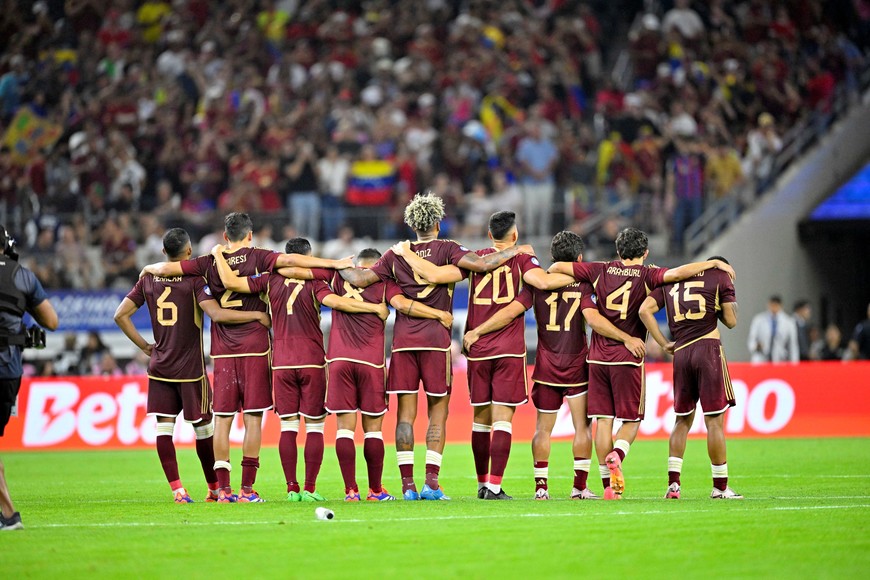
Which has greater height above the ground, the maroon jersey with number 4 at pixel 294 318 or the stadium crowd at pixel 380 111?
the stadium crowd at pixel 380 111

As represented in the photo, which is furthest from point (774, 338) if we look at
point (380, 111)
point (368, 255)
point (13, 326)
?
point (13, 326)

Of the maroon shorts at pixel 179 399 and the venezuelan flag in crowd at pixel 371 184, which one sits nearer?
the maroon shorts at pixel 179 399

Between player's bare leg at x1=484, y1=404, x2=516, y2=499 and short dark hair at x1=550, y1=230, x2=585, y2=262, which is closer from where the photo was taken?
player's bare leg at x1=484, y1=404, x2=516, y2=499

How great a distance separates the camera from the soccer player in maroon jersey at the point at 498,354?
39.1 feet

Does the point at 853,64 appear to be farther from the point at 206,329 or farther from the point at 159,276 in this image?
the point at 159,276

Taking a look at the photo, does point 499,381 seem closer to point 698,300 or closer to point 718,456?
point 698,300

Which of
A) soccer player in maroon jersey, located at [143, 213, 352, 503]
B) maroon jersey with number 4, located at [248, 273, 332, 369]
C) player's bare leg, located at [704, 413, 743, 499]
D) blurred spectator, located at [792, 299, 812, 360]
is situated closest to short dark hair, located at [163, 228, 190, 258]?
soccer player in maroon jersey, located at [143, 213, 352, 503]

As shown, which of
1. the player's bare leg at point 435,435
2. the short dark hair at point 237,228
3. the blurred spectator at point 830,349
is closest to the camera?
the player's bare leg at point 435,435

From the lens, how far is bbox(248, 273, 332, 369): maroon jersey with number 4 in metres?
12.0

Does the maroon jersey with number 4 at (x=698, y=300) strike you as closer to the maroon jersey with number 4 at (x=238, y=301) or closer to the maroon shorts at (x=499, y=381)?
the maroon shorts at (x=499, y=381)

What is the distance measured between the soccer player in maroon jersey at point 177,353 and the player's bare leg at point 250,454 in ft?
1.31

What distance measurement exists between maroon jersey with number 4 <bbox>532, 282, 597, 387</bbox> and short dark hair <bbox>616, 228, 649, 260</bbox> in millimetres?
447

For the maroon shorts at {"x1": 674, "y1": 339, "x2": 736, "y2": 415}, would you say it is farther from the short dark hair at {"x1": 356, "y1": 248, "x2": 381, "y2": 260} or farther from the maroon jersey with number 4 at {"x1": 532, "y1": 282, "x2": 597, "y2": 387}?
the short dark hair at {"x1": 356, "y1": 248, "x2": 381, "y2": 260}

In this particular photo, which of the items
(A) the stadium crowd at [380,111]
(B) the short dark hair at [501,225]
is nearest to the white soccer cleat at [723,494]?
(B) the short dark hair at [501,225]
